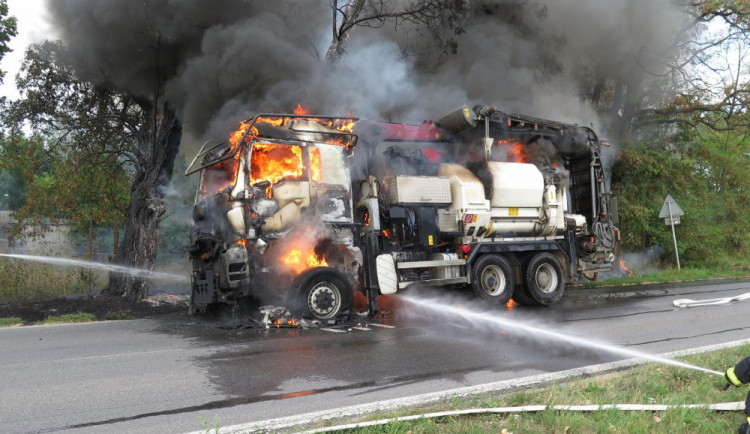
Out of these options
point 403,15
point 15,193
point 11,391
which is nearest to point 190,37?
point 403,15

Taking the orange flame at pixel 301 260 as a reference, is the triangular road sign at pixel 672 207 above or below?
above

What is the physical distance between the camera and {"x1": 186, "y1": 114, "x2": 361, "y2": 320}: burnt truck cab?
7777 mm

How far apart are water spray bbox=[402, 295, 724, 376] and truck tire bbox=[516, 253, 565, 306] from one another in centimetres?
162

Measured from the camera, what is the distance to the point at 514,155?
11.0 m

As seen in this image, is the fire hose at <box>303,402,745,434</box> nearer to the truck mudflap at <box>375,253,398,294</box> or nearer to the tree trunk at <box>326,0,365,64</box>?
the truck mudflap at <box>375,253,398,294</box>

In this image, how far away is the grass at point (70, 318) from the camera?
8797mm

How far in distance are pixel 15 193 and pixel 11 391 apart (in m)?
35.8

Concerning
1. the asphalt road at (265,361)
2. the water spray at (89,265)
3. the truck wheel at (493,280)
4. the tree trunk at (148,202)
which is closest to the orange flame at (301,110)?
the tree trunk at (148,202)

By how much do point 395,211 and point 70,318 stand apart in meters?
5.58

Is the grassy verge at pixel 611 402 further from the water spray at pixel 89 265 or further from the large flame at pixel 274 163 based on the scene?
the water spray at pixel 89 265

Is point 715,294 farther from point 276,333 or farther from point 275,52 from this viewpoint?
point 275,52

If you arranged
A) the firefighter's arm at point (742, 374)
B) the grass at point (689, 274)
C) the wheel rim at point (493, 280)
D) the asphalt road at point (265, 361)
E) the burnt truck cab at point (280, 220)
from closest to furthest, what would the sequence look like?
the firefighter's arm at point (742, 374) < the asphalt road at point (265, 361) < the burnt truck cab at point (280, 220) < the wheel rim at point (493, 280) < the grass at point (689, 274)

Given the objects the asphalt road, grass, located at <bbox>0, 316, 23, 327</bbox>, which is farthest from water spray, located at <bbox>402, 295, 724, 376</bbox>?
grass, located at <bbox>0, 316, 23, 327</bbox>

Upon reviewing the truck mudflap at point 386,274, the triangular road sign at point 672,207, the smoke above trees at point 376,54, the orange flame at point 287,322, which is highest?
the smoke above trees at point 376,54
